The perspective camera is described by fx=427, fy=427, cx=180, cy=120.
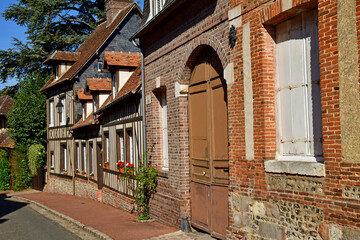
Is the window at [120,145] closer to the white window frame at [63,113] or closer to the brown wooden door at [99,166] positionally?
the brown wooden door at [99,166]

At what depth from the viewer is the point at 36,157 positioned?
1057 inches

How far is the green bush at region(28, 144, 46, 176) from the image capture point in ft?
88.2

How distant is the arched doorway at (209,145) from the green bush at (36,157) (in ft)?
64.8

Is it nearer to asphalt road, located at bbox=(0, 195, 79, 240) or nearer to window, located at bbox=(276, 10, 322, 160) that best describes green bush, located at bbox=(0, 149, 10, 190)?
asphalt road, located at bbox=(0, 195, 79, 240)

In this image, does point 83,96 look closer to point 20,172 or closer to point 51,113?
point 51,113

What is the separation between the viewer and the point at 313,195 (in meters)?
5.53

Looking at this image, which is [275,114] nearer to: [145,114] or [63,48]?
[145,114]

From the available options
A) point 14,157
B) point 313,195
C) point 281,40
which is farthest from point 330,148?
point 14,157

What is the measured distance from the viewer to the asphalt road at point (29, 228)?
432 inches

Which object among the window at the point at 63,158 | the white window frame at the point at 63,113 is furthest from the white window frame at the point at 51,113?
the window at the point at 63,158

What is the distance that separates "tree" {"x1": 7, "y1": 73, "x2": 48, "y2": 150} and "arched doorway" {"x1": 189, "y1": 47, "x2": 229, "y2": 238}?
20136mm

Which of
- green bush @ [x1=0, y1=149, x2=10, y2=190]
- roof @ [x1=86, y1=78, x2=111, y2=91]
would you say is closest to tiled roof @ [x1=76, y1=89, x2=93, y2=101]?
roof @ [x1=86, y1=78, x2=111, y2=91]

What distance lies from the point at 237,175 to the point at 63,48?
2526 centimetres

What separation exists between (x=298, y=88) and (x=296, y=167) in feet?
3.74
